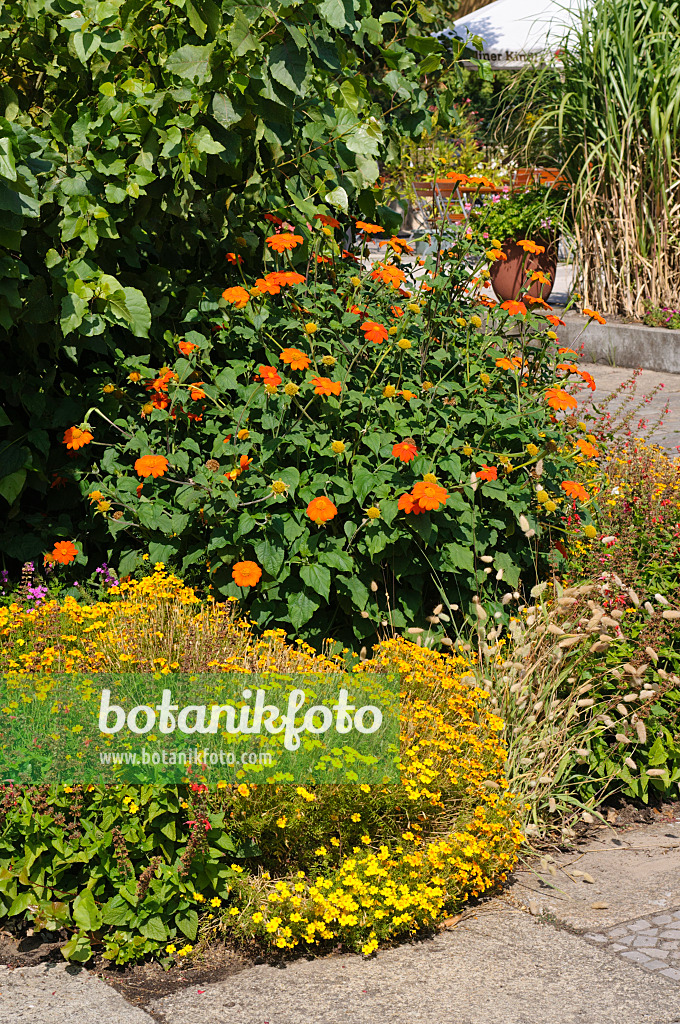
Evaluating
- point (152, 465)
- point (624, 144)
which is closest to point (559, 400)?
point (152, 465)

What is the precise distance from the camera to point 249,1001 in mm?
2438

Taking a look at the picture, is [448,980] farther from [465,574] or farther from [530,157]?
[530,157]

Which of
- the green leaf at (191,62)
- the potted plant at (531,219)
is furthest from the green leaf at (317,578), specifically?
the potted plant at (531,219)

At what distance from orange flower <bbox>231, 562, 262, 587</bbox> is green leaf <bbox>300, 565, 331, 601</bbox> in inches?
5.8

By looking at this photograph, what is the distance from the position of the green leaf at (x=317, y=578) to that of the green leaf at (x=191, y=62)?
1643 millimetres

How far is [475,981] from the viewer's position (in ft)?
8.21

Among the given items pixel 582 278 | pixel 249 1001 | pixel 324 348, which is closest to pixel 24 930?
pixel 249 1001

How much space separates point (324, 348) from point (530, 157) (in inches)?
255

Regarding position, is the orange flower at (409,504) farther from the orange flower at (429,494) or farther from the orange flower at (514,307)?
the orange flower at (514,307)

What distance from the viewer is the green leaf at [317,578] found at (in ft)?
10.8

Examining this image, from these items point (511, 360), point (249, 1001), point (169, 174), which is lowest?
point (249, 1001)

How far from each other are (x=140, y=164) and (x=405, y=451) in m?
1.35

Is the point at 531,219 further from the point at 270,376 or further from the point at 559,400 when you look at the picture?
the point at 270,376

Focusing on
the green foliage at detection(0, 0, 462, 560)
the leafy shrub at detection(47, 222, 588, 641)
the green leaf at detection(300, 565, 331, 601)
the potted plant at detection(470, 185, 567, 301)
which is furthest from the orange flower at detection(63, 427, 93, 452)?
the potted plant at detection(470, 185, 567, 301)
